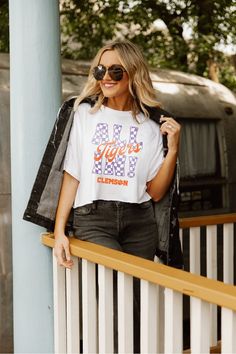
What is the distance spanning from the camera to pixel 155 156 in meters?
3.22

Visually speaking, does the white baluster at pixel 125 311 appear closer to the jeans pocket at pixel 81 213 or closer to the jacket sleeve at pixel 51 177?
the jeans pocket at pixel 81 213

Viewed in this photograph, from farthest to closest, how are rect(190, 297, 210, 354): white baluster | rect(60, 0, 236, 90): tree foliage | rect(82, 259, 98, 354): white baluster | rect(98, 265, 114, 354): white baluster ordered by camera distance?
rect(60, 0, 236, 90): tree foliage → rect(82, 259, 98, 354): white baluster → rect(98, 265, 114, 354): white baluster → rect(190, 297, 210, 354): white baluster

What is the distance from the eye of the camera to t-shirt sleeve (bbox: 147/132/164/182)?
321cm

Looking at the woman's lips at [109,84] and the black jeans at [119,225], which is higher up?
the woman's lips at [109,84]

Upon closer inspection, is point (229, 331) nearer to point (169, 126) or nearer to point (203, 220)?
point (169, 126)

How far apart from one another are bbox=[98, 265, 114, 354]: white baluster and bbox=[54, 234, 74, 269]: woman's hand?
0.24m

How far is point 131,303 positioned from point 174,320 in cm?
34

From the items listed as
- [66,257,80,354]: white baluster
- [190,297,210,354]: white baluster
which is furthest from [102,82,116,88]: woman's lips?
[190,297,210,354]: white baluster

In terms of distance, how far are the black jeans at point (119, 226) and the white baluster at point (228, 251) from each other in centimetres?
84

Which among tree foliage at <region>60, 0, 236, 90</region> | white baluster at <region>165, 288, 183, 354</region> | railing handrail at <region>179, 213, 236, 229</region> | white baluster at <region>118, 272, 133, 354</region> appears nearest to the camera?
white baluster at <region>165, 288, 183, 354</region>

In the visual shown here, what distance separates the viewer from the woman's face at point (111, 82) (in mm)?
3174

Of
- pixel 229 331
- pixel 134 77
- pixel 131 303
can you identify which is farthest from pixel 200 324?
pixel 134 77

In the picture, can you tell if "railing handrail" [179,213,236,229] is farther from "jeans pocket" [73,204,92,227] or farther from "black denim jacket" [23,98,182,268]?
"jeans pocket" [73,204,92,227]

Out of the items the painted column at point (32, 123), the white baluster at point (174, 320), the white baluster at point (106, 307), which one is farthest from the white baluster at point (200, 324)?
the painted column at point (32, 123)
